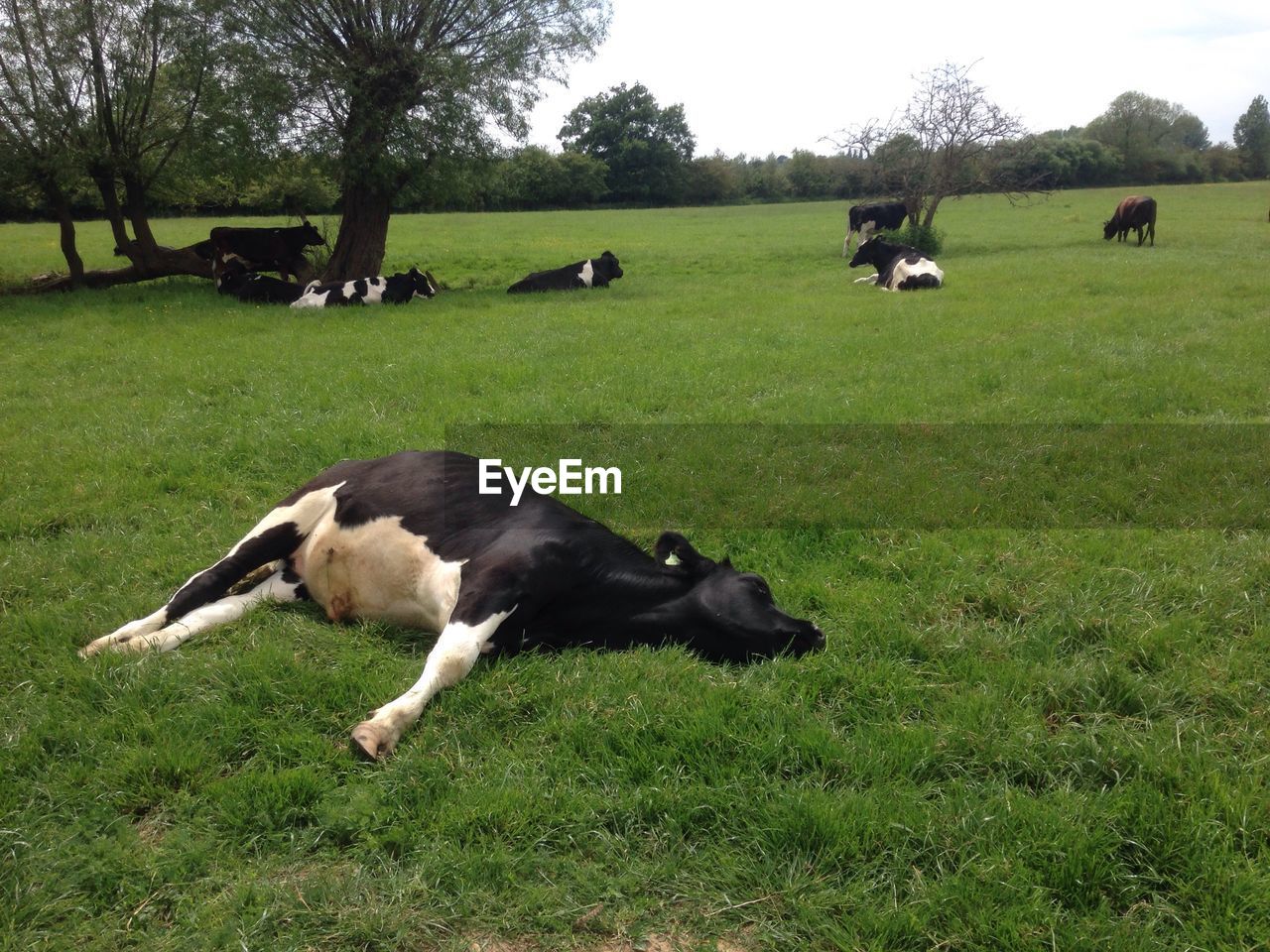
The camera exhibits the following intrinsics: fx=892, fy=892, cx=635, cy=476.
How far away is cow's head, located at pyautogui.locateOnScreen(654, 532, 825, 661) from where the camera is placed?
417cm

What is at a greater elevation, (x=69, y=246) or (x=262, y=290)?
(x=69, y=246)

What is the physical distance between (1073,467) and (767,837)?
4.82 m

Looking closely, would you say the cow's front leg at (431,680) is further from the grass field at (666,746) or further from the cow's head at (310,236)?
the cow's head at (310,236)

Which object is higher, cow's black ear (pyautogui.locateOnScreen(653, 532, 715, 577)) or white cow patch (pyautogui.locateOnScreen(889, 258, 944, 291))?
white cow patch (pyautogui.locateOnScreen(889, 258, 944, 291))

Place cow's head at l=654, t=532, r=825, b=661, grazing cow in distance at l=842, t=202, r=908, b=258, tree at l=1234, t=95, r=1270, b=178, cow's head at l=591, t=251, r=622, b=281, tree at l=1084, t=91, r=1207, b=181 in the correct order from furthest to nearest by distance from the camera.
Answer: tree at l=1234, t=95, r=1270, b=178, tree at l=1084, t=91, r=1207, b=181, grazing cow in distance at l=842, t=202, r=908, b=258, cow's head at l=591, t=251, r=622, b=281, cow's head at l=654, t=532, r=825, b=661

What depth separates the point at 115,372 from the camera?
36.2ft

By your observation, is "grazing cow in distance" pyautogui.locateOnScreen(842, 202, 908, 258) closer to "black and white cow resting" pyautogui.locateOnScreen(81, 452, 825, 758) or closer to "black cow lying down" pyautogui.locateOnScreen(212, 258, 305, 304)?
"black cow lying down" pyautogui.locateOnScreen(212, 258, 305, 304)

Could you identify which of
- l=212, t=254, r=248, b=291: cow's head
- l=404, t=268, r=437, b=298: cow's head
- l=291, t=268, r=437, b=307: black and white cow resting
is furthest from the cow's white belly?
l=212, t=254, r=248, b=291: cow's head

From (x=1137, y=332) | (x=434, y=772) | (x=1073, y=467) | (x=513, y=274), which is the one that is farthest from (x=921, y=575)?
(x=513, y=274)

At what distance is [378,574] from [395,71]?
16525 millimetres

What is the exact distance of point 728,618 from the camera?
167 inches

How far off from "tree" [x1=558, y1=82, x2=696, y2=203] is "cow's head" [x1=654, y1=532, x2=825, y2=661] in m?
73.6

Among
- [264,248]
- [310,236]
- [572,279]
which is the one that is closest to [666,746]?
[572,279]

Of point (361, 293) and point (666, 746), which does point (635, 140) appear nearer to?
point (361, 293)
